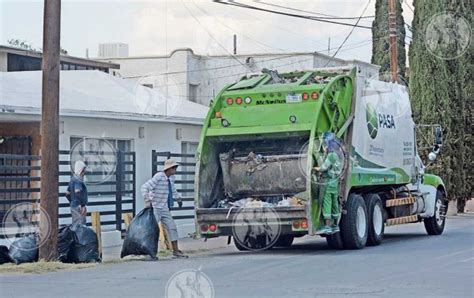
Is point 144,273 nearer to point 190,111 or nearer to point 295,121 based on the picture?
point 295,121

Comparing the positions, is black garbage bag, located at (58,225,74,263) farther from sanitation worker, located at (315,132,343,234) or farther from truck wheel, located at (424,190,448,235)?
truck wheel, located at (424,190,448,235)

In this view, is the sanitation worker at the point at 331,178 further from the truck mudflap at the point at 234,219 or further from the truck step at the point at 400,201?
the truck step at the point at 400,201

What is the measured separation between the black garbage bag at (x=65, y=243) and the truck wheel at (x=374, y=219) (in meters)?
5.87

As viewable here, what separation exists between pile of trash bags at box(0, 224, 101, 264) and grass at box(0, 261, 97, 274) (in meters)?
0.30

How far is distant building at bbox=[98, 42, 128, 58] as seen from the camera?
44.8 meters

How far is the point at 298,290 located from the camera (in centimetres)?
1163

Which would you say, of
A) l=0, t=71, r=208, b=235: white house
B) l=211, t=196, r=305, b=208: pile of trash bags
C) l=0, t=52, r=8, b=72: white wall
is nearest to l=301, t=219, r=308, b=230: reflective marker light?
l=211, t=196, r=305, b=208: pile of trash bags

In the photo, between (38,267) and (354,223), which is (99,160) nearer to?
(38,267)

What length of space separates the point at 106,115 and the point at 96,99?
2269 mm

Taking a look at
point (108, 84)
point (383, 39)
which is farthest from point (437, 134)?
point (383, 39)

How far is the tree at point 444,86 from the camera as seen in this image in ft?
104

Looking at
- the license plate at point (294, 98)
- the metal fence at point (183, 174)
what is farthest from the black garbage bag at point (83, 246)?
the metal fence at point (183, 174)

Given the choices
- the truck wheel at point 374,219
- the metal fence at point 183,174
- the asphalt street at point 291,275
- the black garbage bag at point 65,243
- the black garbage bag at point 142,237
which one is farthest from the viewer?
the metal fence at point 183,174

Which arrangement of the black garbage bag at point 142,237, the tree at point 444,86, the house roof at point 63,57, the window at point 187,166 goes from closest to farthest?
the black garbage bag at point 142,237 < the window at point 187,166 < the house roof at point 63,57 < the tree at point 444,86
